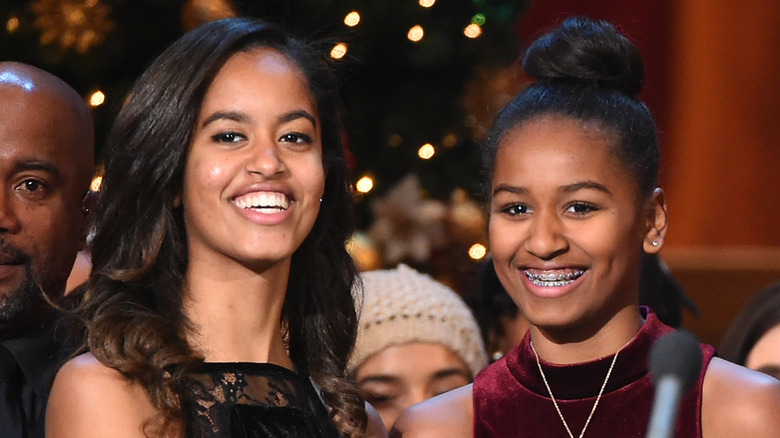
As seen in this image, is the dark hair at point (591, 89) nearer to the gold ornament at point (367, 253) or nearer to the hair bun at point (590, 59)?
the hair bun at point (590, 59)

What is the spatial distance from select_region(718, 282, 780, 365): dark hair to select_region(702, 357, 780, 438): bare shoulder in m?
0.95

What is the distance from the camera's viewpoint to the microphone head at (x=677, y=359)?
5.75 ft

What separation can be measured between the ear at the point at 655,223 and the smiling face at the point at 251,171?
68 centimetres

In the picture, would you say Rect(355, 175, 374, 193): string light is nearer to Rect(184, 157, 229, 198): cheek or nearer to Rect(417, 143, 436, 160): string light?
Rect(417, 143, 436, 160): string light

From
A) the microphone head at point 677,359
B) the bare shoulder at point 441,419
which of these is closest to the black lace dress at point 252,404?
the bare shoulder at point 441,419

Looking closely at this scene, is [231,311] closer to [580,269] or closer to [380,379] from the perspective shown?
[580,269]

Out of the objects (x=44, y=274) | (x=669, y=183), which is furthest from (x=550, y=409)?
(x=669, y=183)

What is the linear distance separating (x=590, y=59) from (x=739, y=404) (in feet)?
2.59

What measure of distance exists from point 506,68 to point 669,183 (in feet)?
4.12

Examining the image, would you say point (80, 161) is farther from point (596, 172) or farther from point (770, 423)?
point (770, 423)

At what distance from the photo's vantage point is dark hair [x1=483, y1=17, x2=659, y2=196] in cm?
288

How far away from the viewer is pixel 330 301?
9.85 feet

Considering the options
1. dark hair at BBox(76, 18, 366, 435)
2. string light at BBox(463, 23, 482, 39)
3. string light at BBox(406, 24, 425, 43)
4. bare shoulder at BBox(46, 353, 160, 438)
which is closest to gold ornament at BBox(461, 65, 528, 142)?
string light at BBox(463, 23, 482, 39)

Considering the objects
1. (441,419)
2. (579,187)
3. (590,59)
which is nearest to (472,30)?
(590,59)
